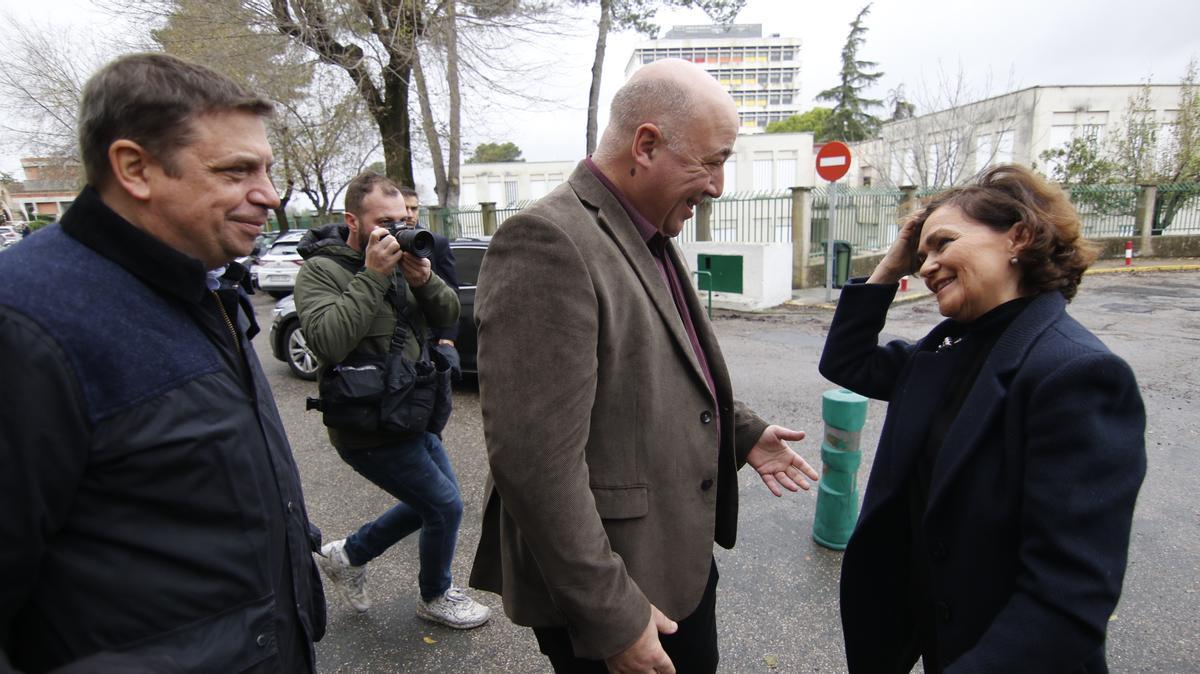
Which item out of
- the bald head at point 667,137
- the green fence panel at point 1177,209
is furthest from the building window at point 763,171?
the bald head at point 667,137

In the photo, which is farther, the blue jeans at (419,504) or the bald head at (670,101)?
the blue jeans at (419,504)

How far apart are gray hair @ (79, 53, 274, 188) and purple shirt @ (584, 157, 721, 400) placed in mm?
855

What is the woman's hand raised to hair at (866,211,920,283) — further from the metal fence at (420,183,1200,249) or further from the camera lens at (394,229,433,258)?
the metal fence at (420,183,1200,249)

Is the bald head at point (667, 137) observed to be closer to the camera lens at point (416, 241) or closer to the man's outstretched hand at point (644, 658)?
the man's outstretched hand at point (644, 658)

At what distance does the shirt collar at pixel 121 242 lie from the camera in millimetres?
1105

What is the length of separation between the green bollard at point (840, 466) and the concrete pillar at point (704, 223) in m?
9.95

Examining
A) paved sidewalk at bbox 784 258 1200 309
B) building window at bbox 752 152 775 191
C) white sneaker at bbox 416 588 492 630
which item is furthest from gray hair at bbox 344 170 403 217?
building window at bbox 752 152 775 191

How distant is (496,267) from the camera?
131cm

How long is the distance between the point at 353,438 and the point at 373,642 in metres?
1.01

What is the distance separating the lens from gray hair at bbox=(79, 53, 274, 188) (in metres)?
1.14

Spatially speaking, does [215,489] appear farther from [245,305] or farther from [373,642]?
[373,642]

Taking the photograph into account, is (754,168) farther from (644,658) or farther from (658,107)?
(644,658)

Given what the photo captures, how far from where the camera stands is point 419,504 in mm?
2605

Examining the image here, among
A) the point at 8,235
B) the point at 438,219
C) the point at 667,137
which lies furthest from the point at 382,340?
the point at 8,235
